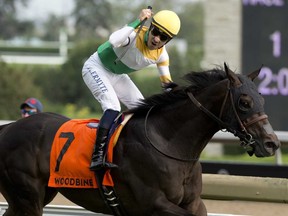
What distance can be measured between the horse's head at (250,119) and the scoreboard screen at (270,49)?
6.20 m

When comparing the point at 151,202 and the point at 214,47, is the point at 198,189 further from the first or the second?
the point at 214,47

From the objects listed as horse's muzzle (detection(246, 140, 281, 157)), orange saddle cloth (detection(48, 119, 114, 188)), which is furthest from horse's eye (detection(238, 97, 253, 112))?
orange saddle cloth (detection(48, 119, 114, 188))

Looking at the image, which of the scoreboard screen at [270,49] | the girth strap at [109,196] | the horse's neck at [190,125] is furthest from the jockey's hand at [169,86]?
the scoreboard screen at [270,49]

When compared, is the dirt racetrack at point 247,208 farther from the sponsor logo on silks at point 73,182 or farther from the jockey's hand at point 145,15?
the jockey's hand at point 145,15

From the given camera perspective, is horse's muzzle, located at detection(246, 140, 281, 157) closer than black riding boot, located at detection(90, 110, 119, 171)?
Yes

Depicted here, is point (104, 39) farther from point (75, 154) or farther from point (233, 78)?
point (233, 78)


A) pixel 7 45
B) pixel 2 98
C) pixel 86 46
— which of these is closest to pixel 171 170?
pixel 2 98

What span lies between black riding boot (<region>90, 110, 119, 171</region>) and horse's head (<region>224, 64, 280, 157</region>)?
0.94m

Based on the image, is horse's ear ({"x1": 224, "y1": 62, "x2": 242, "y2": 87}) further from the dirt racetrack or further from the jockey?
the dirt racetrack

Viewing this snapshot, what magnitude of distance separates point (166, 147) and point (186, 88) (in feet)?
1.49

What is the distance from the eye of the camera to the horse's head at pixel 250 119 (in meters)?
5.07

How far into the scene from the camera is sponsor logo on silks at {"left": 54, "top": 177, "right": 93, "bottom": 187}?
5.68 meters

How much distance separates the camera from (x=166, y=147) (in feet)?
17.9

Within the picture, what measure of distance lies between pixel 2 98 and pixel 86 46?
929 cm
